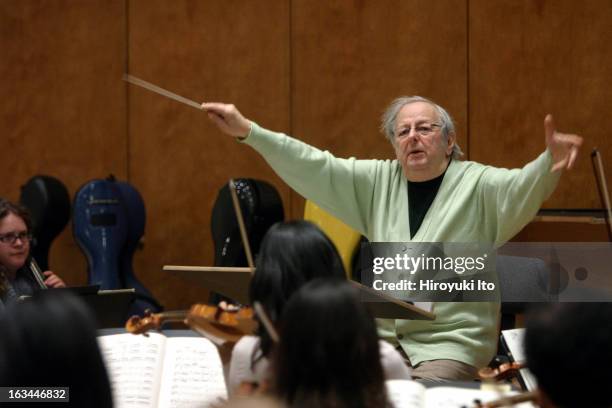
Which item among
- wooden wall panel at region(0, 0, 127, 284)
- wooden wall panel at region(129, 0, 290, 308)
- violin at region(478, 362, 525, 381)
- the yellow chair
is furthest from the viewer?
wooden wall panel at region(0, 0, 127, 284)

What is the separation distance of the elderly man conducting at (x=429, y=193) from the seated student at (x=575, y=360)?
143 cm

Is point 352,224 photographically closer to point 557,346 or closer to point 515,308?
point 515,308

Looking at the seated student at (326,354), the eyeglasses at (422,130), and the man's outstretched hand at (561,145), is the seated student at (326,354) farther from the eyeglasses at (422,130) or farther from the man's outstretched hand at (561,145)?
the eyeglasses at (422,130)

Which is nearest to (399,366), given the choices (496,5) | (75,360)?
(75,360)

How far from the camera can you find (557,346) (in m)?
1.37

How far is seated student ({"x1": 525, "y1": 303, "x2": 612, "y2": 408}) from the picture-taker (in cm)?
136

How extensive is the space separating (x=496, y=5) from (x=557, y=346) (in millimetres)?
4133

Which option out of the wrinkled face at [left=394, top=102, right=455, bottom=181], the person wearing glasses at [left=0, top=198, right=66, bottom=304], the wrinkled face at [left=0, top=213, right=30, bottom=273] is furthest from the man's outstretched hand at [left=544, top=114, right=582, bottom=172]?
the wrinkled face at [left=0, top=213, right=30, bottom=273]

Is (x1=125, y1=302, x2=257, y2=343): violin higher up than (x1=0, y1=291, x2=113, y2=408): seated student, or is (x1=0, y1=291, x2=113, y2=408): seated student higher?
(x1=0, y1=291, x2=113, y2=408): seated student

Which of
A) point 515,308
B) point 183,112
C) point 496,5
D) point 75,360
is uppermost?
point 496,5

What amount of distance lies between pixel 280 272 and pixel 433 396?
1.43 feet

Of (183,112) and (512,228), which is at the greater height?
(183,112)

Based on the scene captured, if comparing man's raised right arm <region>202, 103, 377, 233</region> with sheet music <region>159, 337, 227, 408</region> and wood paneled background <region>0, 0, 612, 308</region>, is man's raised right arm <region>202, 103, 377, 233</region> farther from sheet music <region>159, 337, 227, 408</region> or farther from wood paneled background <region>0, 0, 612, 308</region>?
wood paneled background <region>0, 0, 612, 308</region>

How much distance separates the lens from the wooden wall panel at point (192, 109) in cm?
565
